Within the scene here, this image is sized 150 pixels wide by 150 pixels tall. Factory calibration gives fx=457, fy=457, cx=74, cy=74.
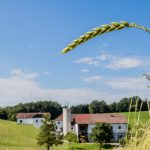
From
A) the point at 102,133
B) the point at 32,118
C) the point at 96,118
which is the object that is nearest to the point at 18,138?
the point at 102,133

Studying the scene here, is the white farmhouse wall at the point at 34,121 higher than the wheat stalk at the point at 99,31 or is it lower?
higher

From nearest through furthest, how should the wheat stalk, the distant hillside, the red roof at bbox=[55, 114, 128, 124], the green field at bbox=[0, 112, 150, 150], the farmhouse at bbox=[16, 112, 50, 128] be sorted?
the wheat stalk
the distant hillside
the green field at bbox=[0, 112, 150, 150]
the red roof at bbox=[55, 114, 128, 124]
the farmhouse at bbox=[16, 112, 50, 128]

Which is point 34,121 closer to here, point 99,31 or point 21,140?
point 21,140

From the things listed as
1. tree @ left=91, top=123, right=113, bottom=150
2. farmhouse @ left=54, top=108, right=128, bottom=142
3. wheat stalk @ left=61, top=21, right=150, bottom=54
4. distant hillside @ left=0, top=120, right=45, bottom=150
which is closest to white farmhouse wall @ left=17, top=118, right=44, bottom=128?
farmhouse @ left=54, top=108, right=128, bottom=142

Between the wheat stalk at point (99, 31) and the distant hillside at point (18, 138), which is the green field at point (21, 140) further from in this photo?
the wheat stalk at point (99, 31)

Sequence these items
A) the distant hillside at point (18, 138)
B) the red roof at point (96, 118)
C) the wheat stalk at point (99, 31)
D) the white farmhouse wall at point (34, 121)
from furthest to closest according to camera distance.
Result: the white farmhouse wall at point (34, 121), the red roof at point (96, 118), the distant hillside at point (18, 138), the wheat stalk at point (99, 31)

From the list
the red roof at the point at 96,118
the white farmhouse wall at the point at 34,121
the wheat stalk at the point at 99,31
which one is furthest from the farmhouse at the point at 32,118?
the wheat stalk at the point at 99,31

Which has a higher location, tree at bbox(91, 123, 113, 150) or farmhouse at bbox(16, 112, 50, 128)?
farmhouse at bbox(16, 112, 50, 128)

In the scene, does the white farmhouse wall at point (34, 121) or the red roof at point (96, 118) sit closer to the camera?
the red roof at point (96, 118)

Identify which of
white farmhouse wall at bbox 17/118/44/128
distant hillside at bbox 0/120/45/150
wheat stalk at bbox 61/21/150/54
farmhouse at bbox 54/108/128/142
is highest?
white farmhouse wall at bbox 17/118/44/128

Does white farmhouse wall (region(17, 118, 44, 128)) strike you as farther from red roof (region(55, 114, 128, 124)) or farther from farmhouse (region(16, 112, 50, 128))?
red roof (region(55, 114, 128, 124))

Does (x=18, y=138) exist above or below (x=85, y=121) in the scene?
below

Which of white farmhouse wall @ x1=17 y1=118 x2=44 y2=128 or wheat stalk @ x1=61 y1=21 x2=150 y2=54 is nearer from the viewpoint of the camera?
wheat stalk @ x1=61 y1=21 x2=150 y2=54

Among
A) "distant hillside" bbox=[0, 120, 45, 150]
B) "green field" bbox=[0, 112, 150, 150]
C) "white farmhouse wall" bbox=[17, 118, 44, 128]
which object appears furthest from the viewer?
"white farmhouse wall" bbox=[17, 118, 44, 128]
